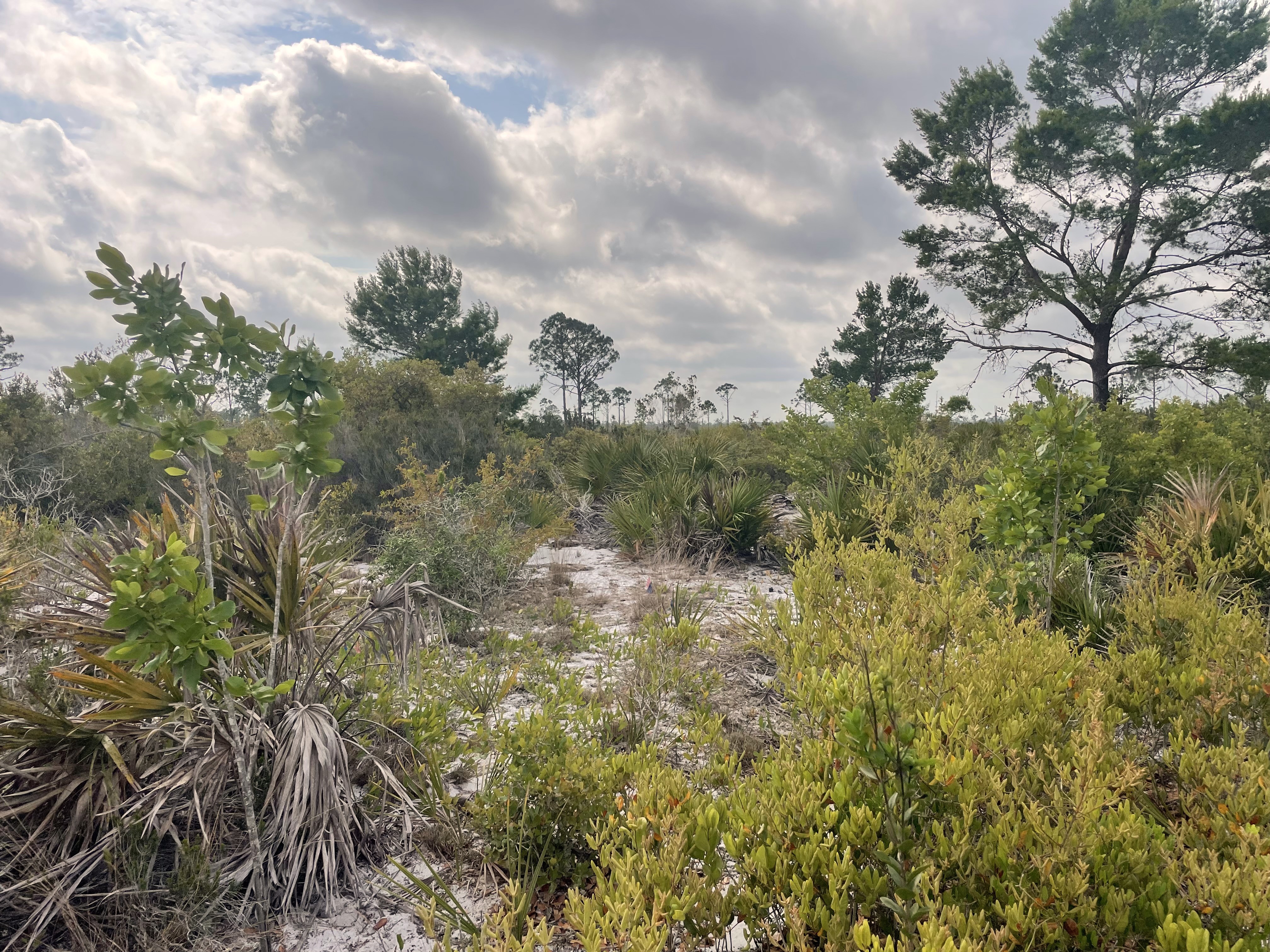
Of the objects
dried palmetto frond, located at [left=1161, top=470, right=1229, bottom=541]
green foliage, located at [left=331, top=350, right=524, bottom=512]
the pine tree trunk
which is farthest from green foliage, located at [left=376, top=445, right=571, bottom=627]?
the pine tree trunk

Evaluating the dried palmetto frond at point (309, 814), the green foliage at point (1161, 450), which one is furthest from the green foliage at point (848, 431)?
the dried palmetto frond at point (309, 814)

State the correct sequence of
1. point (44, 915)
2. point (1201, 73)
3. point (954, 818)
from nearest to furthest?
point (954, 818) < point (44, 915) < point (1201, 73)

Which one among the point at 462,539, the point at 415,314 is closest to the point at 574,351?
the point at 415,314

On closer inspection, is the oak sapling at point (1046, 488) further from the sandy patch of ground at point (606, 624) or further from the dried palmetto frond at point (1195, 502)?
the sandy patch of ground at point (606, 624)

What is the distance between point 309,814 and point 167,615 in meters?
1.00

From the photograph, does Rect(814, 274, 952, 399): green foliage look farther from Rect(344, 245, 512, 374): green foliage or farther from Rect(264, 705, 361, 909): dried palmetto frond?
Rect(264, 705, 361, 909): dried palmetto frond

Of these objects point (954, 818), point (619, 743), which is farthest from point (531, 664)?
point (954, 818)

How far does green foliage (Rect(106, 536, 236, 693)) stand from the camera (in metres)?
1.91

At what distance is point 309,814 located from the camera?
245 cm

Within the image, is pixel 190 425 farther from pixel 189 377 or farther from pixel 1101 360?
pixel 1101 360

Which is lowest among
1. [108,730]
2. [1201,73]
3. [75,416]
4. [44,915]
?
[44,915]

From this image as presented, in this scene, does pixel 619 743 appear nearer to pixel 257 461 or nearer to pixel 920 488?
pixel 257 461

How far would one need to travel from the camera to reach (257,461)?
221 centimetres

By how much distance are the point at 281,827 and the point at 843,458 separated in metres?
7.72
